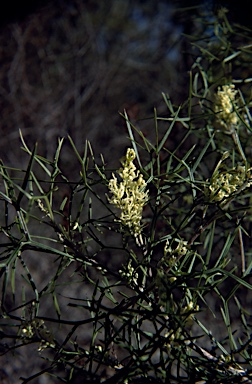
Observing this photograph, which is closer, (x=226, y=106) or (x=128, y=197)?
(x=128, y=197)

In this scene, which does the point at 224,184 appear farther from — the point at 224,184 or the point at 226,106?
the point at 226,106

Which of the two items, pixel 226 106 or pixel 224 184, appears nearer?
pixel 224 184

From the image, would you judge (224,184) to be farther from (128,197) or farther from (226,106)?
(226,106)

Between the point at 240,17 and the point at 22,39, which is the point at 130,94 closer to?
the point at 22,39

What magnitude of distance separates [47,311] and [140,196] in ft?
7.35

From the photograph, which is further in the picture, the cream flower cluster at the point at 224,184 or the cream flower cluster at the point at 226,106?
the cream flower cluster at the point at 226,106

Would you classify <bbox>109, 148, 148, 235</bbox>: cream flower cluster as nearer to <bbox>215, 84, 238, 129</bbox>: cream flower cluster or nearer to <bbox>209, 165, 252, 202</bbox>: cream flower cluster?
<bbox>209, 165, 252, 202</bbox>: cream flower cluster

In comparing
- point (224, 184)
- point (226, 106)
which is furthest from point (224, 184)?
point (226, 106)

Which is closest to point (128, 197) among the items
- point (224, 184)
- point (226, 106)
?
point (224, 184)

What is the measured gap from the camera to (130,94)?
11.2ft

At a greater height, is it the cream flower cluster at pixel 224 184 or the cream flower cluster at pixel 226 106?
the cream flower cluster at pixel 224 184

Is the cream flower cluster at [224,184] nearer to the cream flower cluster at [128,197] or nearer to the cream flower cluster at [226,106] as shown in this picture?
the cream flower cluster at [128,197]

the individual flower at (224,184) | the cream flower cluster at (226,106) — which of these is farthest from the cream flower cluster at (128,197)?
the cream flower cluster at (226,106)

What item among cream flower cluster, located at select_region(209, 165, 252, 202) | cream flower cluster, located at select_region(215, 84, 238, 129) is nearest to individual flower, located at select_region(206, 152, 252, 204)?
cream flower cluster, located at select_region(209, 165, 252, 202)
